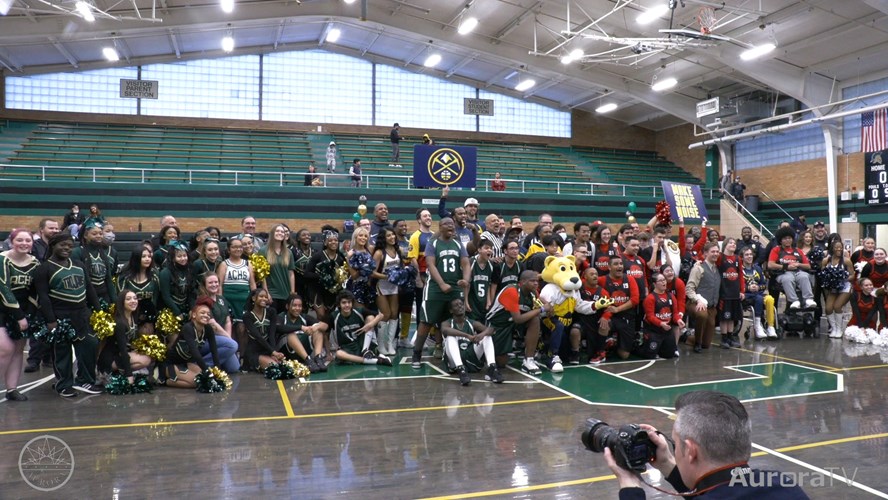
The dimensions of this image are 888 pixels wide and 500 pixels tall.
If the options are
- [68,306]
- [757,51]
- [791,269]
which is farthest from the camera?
[757,51]

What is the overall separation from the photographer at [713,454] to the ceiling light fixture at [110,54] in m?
23.5

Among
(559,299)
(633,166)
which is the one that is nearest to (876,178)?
(633,166)

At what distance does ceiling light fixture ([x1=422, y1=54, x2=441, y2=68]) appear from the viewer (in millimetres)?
23558

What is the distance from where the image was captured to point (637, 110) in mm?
27234

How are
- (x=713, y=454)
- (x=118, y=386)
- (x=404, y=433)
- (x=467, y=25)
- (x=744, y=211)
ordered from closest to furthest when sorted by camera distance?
(x=713, y=454)
(x=404, y=433)
(x=118, y=386)
(x=467, y=25)
(x=744, y=211)

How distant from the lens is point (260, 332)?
7148mm

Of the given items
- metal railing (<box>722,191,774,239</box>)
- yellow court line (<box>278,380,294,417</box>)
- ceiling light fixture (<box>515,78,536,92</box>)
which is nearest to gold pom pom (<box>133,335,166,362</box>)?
yellow court line (<box>278,380,294,417</box>)

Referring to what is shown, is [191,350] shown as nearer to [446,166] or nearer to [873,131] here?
[446,166]

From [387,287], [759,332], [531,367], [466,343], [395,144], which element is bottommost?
[531,367]

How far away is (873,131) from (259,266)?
1876 centimetres

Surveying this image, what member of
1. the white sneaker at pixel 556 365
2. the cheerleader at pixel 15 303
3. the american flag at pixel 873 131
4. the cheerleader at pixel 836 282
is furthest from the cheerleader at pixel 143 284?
the american flag at pixel 873 131

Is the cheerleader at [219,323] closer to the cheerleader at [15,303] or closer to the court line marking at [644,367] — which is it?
the cheerleader at [15,303]

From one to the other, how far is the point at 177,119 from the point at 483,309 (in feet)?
65.9

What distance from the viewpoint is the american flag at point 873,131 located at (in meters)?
17.9
